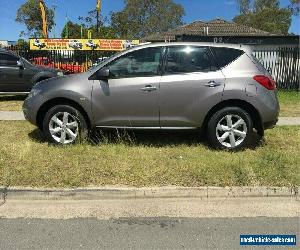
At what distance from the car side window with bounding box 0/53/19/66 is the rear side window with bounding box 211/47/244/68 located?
864cm

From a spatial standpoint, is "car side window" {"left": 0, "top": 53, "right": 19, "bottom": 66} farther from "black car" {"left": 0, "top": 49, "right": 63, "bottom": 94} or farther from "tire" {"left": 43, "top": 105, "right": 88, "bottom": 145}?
"tire" {"left": 43, "top": 105, "right": 88, "bottom": 145}

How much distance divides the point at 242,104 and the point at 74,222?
3377 mm

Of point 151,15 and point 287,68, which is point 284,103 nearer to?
point 287,68

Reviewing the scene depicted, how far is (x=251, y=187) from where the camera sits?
4883mm

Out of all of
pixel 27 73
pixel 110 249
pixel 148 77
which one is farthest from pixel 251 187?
pixel 27 73

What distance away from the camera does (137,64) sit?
21.1 ft

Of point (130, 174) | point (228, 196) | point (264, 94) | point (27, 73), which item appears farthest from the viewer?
point (27, 73)

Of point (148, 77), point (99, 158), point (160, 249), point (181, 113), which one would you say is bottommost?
point (160, 249)

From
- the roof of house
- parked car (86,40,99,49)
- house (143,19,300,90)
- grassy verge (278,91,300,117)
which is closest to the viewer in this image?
grassy verge (278,91,300,117)

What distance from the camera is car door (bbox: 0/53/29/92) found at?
12.9 m

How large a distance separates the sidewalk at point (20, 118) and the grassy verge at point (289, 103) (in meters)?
0.74

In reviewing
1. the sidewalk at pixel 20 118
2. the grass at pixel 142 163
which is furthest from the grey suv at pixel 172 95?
the sidewalk at pixel 20 118

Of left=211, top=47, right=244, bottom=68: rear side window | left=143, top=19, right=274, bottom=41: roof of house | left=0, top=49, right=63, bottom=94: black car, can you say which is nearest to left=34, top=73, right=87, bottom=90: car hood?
left=211, top=47, right=244, bottom=68: rear side window

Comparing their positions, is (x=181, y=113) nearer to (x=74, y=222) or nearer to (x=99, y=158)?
(x=99, y=158)
